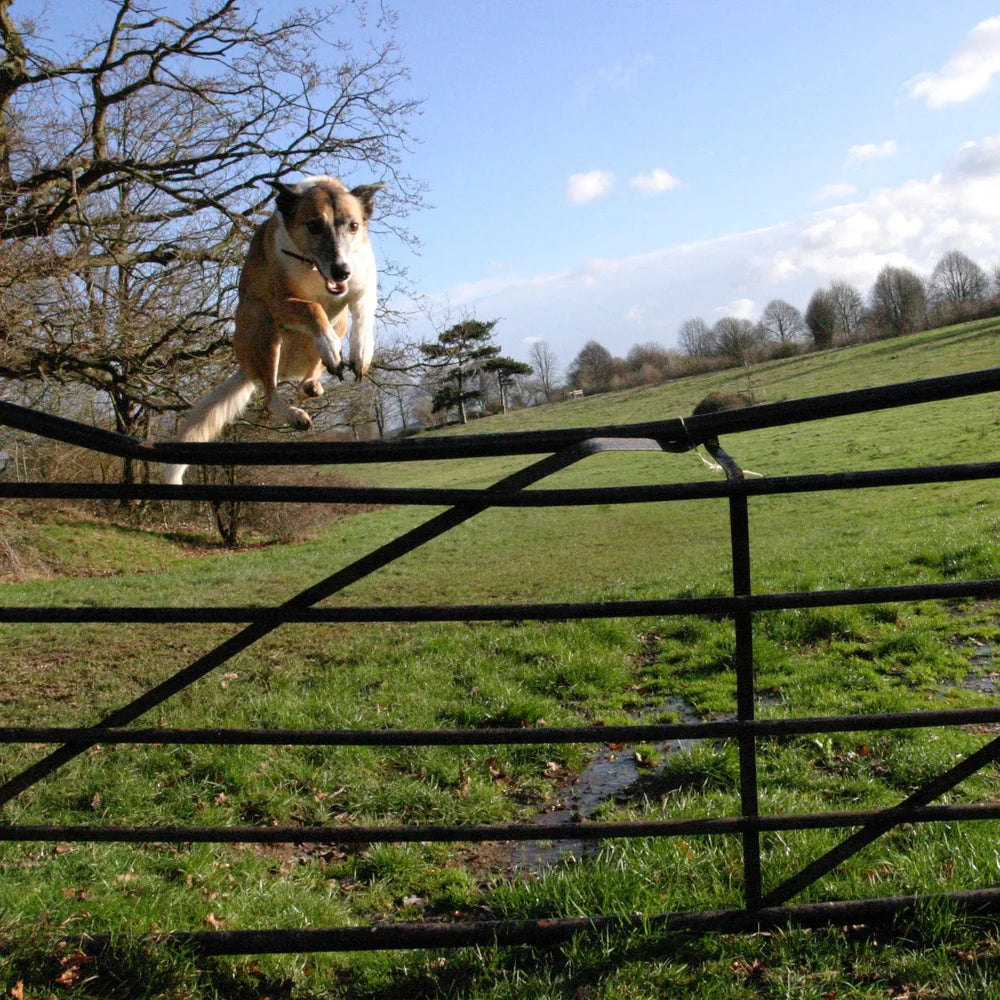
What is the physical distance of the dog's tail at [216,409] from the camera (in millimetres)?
3492

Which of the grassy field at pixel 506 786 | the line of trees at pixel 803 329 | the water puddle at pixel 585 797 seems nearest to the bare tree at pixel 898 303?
the line of trees at pixel 803 329

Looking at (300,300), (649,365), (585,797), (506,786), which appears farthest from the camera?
(649,365)

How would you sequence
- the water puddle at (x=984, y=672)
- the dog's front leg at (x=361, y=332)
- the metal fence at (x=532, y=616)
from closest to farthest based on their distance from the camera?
the metal fence at (x=532, y=616) < the dog's front leg at (x=361, y=332) < the water puddle at (x=984, y=672)

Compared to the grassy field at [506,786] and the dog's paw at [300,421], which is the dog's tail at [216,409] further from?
the grassy field at [506,786]

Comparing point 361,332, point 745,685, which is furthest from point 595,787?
point 361,332

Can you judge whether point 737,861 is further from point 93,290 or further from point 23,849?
point 93,290

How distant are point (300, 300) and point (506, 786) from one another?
271 centimetres

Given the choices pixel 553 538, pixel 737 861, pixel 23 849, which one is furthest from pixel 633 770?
pixel 553 538

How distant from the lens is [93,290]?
10336 mm

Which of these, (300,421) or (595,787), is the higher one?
(300,421)

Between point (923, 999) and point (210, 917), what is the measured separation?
2381mm

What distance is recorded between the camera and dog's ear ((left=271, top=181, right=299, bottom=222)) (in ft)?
10.4

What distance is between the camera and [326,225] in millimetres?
3100

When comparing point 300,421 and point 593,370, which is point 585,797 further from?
point 593,370
